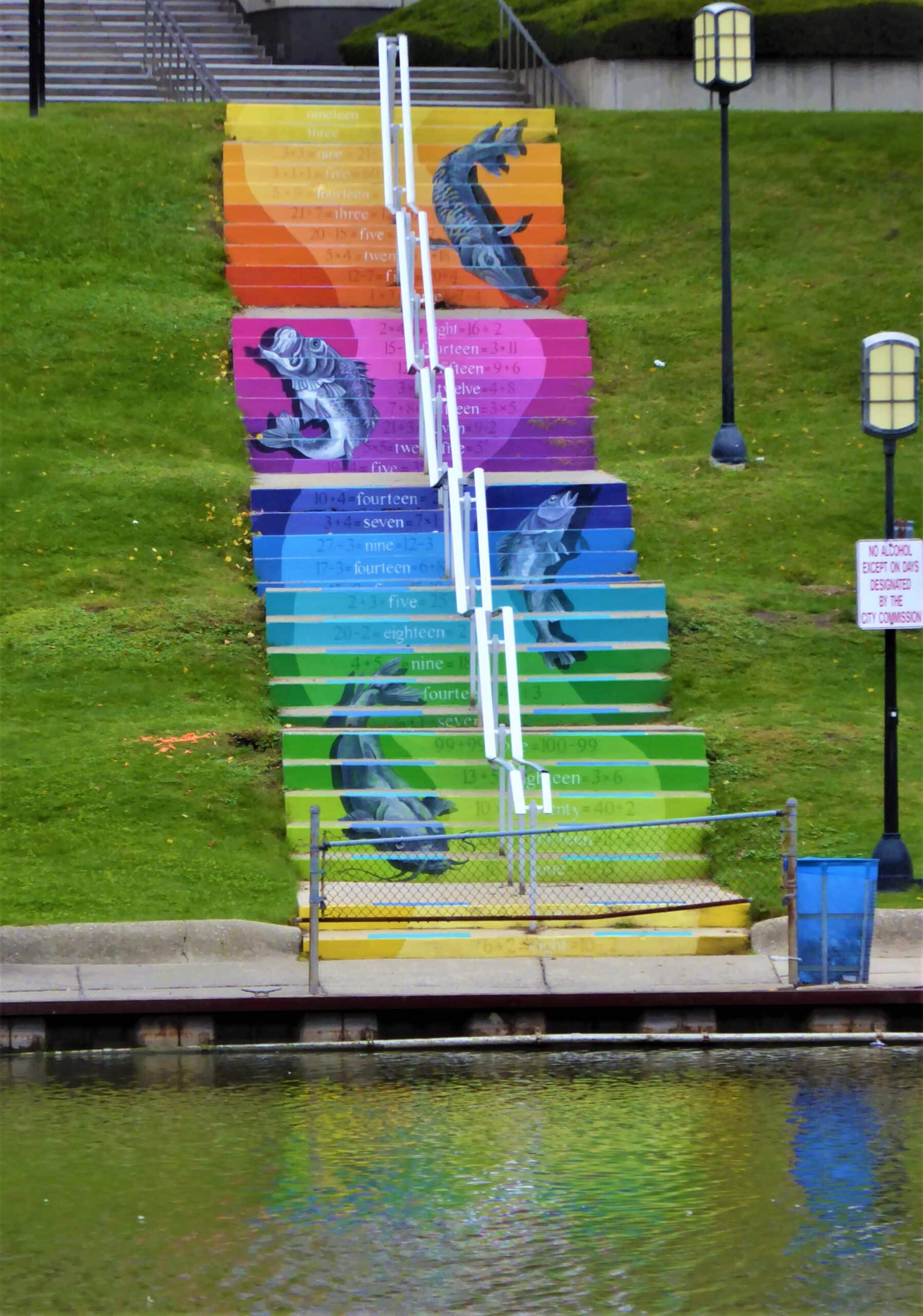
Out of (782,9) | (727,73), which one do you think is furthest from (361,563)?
(782,9)

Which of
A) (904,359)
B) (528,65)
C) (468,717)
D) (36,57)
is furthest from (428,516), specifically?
(528,65)

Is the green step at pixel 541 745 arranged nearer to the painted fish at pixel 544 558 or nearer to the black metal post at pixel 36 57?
the painted fish at pixel 544 558

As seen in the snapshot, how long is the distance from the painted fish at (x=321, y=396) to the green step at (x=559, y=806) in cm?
607

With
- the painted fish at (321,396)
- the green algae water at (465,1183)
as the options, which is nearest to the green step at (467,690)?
the painted fish at (321,396)

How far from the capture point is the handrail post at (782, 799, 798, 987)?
12.7m

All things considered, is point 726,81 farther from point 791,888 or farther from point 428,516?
→ point 791,888

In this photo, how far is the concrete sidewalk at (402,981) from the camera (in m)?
12.2

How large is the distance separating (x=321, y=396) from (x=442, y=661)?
5.29 m

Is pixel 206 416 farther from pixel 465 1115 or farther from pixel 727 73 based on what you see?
pixel 465 1115

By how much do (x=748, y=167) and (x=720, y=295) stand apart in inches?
120

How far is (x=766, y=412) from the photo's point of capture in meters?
22.3

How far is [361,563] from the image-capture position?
736 inches

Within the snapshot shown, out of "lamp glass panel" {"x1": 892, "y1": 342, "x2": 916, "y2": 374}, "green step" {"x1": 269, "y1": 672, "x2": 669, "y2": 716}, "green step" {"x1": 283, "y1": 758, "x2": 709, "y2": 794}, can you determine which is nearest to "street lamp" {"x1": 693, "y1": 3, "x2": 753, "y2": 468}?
"green step" {"x1": 269, "y1": 672, "x2": 669, "y2": 716}

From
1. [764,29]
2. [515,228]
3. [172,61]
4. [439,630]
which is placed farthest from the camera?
[172,61]
